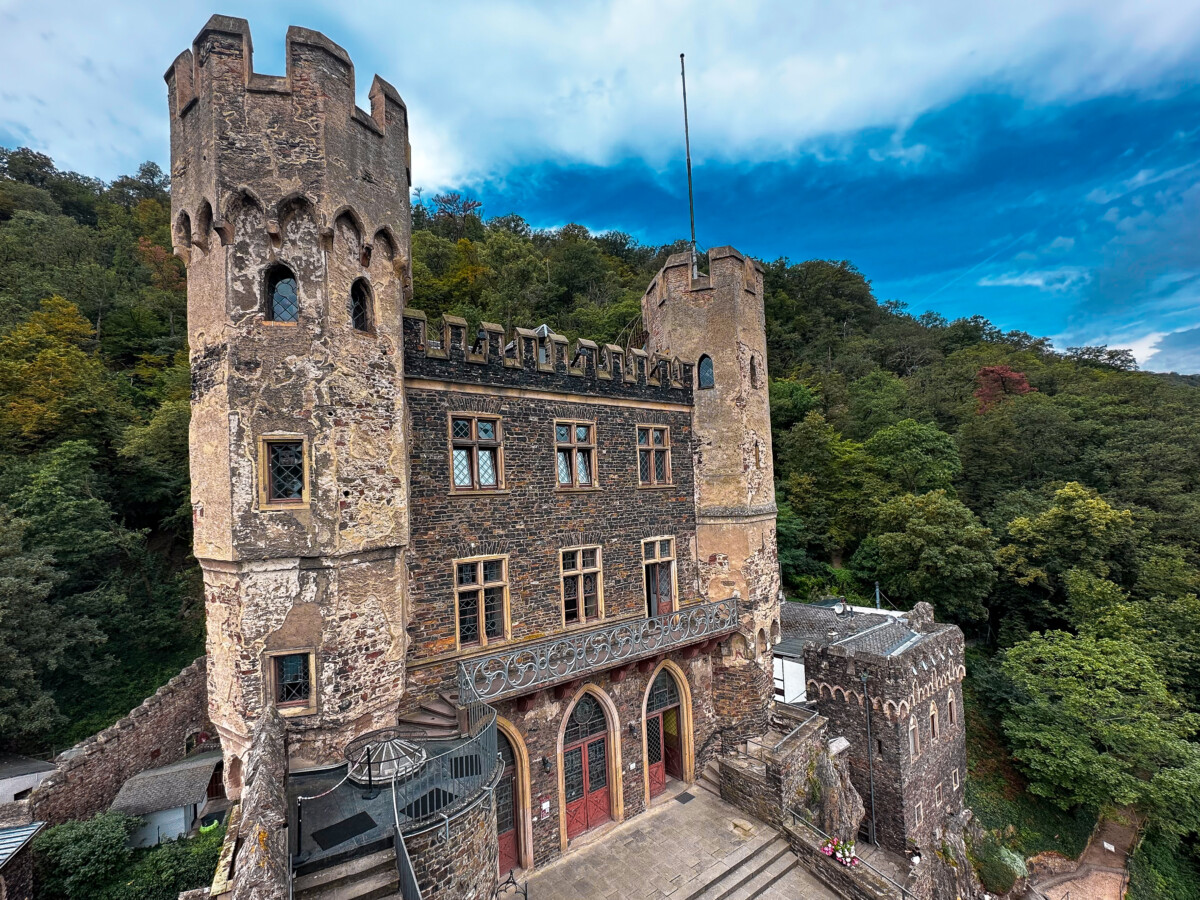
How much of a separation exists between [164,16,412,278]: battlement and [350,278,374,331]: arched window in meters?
0.68

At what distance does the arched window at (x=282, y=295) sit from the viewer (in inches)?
317

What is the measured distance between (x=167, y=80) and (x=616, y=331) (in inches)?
1021

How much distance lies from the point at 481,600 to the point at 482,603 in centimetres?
7

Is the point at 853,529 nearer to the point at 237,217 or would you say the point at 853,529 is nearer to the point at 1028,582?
the point at 1028,582

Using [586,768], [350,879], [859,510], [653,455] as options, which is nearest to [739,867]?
[586,768]

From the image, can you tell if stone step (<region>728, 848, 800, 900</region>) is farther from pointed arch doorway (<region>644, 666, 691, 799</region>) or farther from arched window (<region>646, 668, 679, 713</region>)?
arched window (<region>646, 668, 679, 713</region>)

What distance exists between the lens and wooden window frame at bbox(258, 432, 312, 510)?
765 centimetres

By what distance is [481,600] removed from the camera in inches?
404

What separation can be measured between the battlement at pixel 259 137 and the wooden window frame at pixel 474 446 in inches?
142

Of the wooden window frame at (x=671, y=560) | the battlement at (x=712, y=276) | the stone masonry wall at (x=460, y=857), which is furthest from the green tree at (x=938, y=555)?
the stone masonry wall at (x=460, y=857)

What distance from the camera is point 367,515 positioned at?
8.25 m

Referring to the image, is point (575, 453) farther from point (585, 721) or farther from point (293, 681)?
point (293, 681)

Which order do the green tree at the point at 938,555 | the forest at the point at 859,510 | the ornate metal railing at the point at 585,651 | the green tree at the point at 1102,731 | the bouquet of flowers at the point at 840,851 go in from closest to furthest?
1. the ornate metal railing at the point at 585,651
2. the bouquet of flowers at the point at 840,851
3. the green tree at the point at 1102,731
4. the forest at the point at 859,510
5. the green tree at the point at 938,555

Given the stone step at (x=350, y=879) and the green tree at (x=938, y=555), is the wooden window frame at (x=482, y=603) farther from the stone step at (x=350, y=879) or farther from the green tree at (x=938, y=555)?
the green tree at (x=938, y=555)
